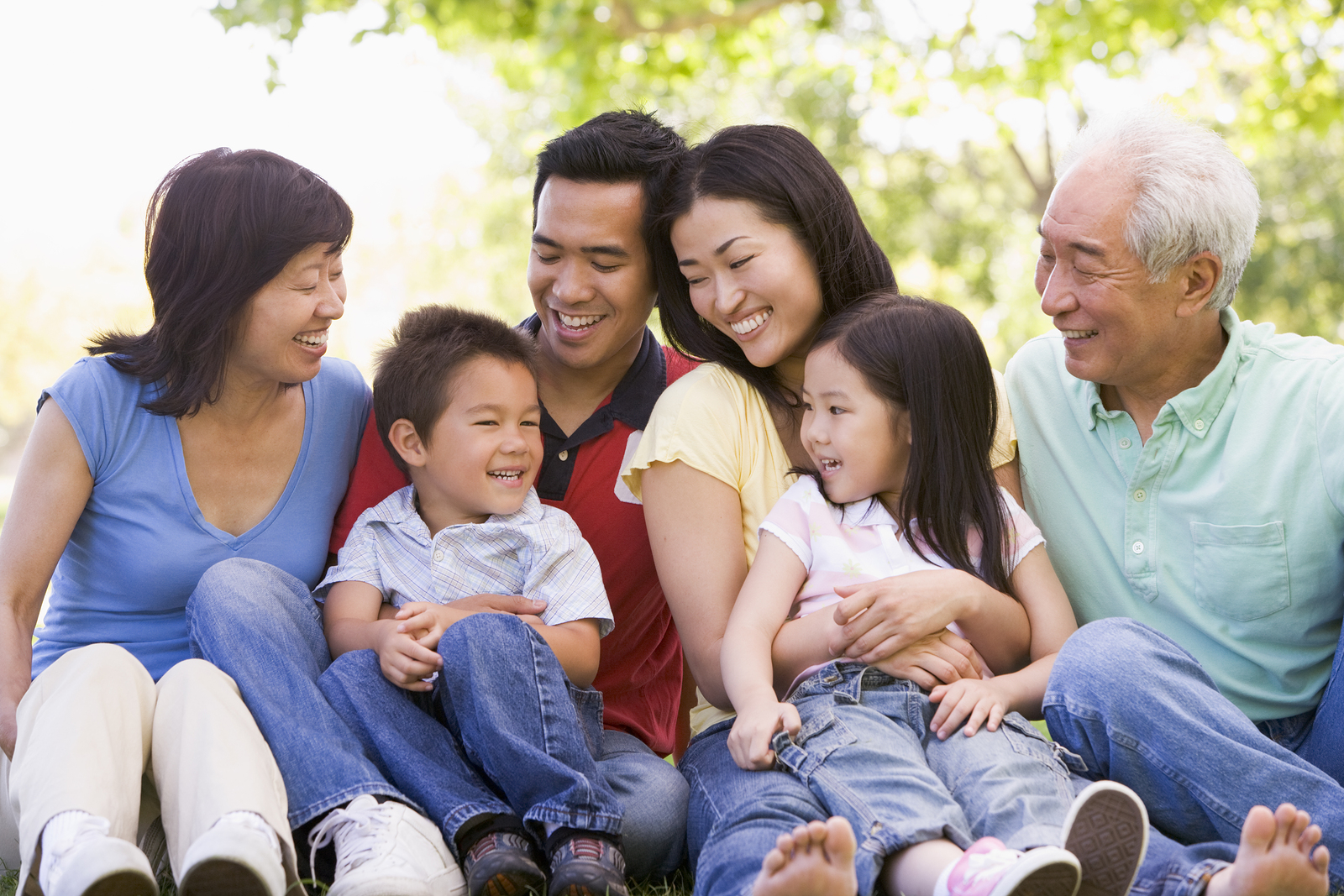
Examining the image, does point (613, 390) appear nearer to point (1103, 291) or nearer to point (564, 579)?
point (564, 579)

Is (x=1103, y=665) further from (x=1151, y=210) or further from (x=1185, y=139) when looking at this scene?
(x=1185, y=139)

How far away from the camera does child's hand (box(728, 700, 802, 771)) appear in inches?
88.7

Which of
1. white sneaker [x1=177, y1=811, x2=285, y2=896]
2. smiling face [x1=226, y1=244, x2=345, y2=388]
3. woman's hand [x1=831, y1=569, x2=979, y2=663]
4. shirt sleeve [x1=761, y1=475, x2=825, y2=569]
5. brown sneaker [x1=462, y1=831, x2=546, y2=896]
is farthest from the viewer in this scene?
smiling face [x1=226, y1=244, x2=345, y2=388]

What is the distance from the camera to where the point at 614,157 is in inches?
124

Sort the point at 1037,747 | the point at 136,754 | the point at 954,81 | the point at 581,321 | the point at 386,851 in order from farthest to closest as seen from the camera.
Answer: the point at 954,81 < the point at 581,321 < the point at 1037,747 < the point at 136,754 < the point at 386,851

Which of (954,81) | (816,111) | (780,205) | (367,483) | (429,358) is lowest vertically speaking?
(367,483)

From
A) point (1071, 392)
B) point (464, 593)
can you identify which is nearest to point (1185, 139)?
point (1071, 392)

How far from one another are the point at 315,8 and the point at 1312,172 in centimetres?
1465

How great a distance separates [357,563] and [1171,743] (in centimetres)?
187

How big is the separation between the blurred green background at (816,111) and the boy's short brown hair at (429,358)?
57 cm

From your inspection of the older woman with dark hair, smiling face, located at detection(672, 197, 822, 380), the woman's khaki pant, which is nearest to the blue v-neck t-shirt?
the older woman with dark hair

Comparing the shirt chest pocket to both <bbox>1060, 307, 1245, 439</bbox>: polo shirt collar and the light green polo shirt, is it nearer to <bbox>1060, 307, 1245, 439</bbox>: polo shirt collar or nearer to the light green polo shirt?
the light green polo shirt

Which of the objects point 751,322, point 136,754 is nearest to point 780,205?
point 751,322

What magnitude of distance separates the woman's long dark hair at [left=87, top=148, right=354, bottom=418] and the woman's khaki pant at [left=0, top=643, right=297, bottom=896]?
811 mm
